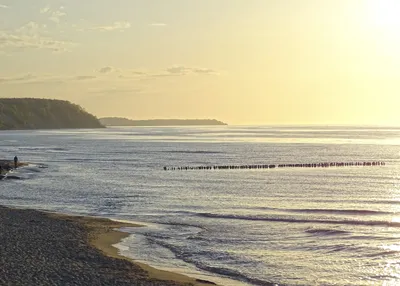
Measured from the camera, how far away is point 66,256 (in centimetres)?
2438

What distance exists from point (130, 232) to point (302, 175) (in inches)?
1655

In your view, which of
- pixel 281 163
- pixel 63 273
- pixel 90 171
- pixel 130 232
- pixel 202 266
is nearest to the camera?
pixel 63 273

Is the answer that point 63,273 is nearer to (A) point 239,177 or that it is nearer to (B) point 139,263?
(B) point 139,263

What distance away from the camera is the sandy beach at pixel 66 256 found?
66.9ft

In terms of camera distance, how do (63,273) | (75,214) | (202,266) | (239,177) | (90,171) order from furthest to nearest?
(90,171) < (239,177) < (75,214) < (202,266) < (63,273)

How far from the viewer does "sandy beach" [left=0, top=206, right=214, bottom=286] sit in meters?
20.4

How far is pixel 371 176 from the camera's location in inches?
2788

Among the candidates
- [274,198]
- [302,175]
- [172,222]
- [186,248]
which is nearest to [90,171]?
[302,175]

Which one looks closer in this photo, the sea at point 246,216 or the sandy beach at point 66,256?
the sandy beach at point 66,256

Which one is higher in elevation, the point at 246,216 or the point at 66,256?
the point at 66,256

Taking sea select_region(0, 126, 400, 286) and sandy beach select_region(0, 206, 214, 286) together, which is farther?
sea select_region(0, 126, 400, 286)

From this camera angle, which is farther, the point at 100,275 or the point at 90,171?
the point at 90,171

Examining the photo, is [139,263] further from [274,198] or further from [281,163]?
[281,163]

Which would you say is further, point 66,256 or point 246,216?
point 246,216
